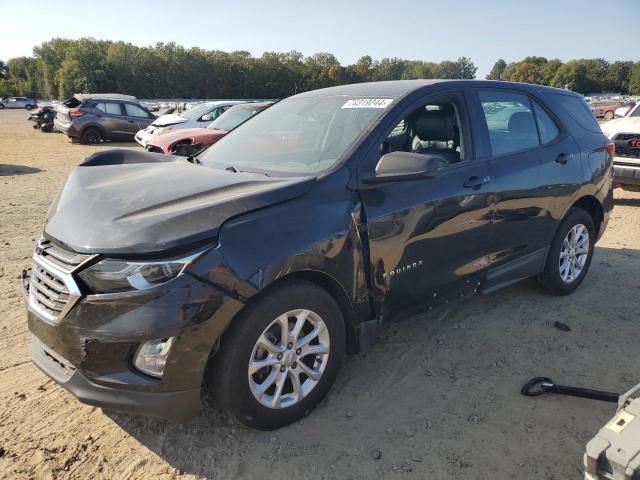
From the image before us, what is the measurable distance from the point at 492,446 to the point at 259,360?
1.31m

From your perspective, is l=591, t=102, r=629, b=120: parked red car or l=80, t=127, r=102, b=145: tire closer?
l=80, t=127, r=102, b=145: tire

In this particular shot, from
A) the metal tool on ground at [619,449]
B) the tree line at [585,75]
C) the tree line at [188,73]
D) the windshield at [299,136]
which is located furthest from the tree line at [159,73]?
the metal tool on ground at [619,449]

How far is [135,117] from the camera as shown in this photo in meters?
19.5

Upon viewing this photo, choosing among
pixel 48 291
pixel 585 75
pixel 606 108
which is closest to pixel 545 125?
pixel 48 291

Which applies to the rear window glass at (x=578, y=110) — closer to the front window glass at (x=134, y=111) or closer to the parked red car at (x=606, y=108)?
the front window glass at (x=134, y=111)

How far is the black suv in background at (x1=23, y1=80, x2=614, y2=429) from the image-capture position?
7.79 feet

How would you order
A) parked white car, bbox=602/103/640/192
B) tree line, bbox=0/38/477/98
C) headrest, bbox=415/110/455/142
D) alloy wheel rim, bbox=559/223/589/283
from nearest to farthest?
1. headrest, bbox=415/110/455/142
2. alloy wheel rim, bbox=559/223/589/283
3. parked white car, bbox=602/103/640/192
4. tree line, bbox=0/38/477/98

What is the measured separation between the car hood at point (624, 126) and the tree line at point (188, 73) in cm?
7508

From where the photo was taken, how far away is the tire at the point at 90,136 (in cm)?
1877

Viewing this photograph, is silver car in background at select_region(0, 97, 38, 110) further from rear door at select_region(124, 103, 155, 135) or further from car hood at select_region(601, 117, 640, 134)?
car hood at select_region(601, 117, 640, 134)

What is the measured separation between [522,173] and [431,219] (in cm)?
112

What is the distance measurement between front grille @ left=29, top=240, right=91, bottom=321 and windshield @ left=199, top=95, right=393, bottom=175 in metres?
1.27

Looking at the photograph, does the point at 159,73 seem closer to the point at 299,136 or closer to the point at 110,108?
the point at 110,108

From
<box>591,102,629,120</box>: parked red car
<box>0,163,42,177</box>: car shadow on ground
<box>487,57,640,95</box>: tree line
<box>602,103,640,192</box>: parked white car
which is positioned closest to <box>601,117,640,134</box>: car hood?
<box>602,103,640,192</box>: parked white car
